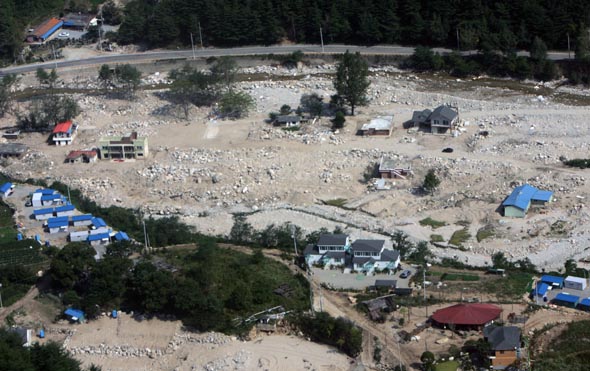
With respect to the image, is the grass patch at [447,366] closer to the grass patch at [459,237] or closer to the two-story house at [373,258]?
the two-story house at [373,258]

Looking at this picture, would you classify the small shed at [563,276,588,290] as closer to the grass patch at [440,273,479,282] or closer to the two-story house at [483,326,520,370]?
the grass patch at [440,273,479,282]

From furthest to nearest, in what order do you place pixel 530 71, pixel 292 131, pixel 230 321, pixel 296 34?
1. pixel 296 34
2. pixel 530 71
3. pixel 292 131
4. pixel 230 321

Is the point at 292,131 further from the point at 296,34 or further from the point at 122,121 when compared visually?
Result: the point at 296,34

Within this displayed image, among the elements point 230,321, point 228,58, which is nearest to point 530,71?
point 228,58

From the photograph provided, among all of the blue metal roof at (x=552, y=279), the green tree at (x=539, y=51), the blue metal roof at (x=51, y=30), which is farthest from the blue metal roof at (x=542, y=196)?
the blue metal roof at (x=51, y=30)

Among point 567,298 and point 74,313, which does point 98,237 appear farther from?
point 567,298
